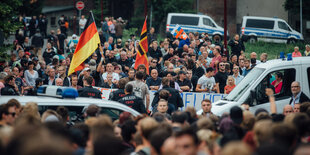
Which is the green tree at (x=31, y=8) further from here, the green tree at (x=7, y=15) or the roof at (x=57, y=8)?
the green tree at (x=7, y=15)

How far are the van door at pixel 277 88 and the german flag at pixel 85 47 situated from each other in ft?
17.0

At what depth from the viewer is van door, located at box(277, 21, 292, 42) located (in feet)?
128

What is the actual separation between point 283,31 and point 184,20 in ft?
25.0

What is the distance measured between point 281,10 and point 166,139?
45.6m

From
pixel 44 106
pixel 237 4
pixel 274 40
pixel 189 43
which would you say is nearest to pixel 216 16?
pixel 237 4

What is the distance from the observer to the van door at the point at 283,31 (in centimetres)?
3903

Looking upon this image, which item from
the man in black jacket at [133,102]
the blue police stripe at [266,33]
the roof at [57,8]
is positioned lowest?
the man in black jacket at [133,102]

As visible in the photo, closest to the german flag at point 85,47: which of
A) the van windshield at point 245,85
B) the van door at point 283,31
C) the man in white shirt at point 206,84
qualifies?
the man in white shirt at point 206,84

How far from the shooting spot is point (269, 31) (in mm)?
39688

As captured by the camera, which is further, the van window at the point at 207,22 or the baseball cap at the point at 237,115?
the van window at the point at 207,22

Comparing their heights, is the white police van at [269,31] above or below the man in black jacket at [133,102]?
above

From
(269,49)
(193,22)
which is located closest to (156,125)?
(269,49)

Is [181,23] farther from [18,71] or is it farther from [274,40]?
[18,71]

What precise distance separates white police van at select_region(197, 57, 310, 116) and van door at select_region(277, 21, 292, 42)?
28320 millimetres
